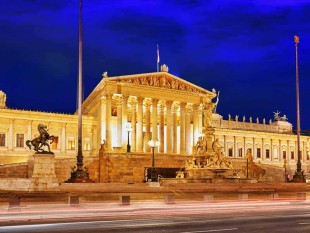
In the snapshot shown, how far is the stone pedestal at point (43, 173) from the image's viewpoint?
29297mm

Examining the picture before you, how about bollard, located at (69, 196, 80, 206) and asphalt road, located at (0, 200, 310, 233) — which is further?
bollard, located at (69, 196, 80, 206)

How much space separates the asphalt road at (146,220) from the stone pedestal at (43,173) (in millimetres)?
8110

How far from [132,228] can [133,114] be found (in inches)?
2600

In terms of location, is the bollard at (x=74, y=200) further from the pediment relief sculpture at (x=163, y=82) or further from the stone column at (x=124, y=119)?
the pediment relief sculpture at (x=163, y=82)

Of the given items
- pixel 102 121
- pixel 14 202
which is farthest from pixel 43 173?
pixel 102 121

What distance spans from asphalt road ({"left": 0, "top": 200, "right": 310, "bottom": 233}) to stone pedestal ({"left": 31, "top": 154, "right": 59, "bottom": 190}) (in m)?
8.11

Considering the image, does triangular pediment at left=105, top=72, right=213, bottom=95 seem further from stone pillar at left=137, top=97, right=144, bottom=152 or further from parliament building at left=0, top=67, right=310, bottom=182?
stone pillar at left=137, top=97, right=144, bottom=152

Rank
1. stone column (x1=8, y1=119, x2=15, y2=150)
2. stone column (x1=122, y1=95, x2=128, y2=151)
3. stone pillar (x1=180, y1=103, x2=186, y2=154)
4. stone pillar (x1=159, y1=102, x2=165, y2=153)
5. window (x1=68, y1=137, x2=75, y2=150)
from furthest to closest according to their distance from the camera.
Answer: stone pillar (x1=180, y1=103, x2=186, y2=154), window (x1=68, y1=137, x2=75, y2=150), stone pillar (x1=159, y1=102, x2=165, y2=153), stone column (x1=122, y1=95, x2=128, y2=151), stone column (x1=8, y1=119, x2=15, y2=150)

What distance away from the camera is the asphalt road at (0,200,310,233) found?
561 inches

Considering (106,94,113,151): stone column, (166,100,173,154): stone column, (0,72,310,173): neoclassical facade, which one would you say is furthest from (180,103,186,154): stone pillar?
(106,94,113,151): stone column

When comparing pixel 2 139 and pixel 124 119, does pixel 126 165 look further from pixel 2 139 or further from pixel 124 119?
pixel 2 139

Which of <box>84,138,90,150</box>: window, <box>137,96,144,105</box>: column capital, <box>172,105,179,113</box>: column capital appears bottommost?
<box>84,138,90,150</box>: window

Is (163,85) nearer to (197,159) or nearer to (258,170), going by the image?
(258,170)

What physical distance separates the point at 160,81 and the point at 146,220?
→ 66439mm
